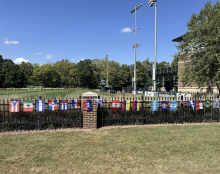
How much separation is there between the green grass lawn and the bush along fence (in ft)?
2.45

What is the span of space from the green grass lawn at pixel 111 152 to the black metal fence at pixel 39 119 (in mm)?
633

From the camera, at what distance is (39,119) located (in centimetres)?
668

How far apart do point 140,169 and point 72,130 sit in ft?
12.4

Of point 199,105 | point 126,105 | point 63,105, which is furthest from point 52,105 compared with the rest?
point 199,105

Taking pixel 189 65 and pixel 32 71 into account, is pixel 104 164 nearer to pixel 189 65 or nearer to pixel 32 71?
pixel 189 65

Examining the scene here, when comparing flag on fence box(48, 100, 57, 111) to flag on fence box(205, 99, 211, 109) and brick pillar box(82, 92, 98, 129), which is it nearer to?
brick pillar box(82, 92, 98, 129)

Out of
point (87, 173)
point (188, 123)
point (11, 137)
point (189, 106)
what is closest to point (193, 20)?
point (189, 106)

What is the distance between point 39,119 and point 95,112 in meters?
2.41

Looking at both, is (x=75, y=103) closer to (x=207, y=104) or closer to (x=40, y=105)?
(x=40, y=105)

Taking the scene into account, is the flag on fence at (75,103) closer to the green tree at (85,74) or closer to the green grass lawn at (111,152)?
the green grass lawn at (111,152)

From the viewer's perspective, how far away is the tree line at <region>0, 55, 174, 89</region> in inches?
2574

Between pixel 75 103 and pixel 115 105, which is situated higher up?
pixel 75 103

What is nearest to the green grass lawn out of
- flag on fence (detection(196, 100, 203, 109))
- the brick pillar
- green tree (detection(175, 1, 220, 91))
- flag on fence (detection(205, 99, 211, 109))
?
the brick pillar

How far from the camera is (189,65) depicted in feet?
36.6
